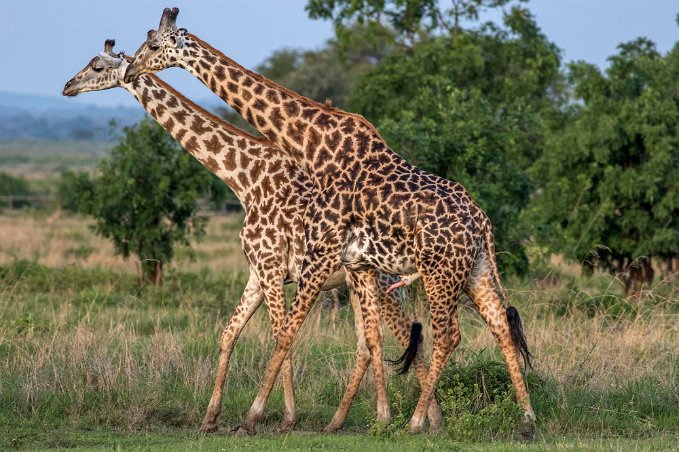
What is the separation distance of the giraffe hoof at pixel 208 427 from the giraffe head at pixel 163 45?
9.84 ft

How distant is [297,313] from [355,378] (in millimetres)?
754

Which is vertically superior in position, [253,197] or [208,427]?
[253,197]

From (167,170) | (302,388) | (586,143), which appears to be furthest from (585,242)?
(302,388)

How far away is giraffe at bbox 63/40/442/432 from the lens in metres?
8.82

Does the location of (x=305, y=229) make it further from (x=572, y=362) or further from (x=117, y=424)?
(x=572, y=362)

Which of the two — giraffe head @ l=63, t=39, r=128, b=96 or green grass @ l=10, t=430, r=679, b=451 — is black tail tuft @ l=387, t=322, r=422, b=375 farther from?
giraffe head @ l=63, t=39, r=128, b=96

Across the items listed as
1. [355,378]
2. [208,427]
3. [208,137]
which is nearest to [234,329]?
[208,427]

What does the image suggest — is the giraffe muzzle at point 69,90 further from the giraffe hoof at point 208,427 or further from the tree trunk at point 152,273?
the tree trunk at point 152,273

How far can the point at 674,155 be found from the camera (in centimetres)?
1675

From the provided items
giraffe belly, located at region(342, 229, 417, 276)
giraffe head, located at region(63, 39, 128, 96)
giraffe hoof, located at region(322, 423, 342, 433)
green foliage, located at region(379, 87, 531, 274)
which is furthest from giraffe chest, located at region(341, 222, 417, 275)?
green foliage, located at region(379, 87, 531, 274)

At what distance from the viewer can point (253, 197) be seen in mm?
9195

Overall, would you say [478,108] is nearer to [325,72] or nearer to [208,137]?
[208,137]

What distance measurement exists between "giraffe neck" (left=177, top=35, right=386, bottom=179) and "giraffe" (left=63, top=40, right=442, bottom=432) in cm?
25

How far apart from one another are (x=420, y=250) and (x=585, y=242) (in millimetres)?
9300
